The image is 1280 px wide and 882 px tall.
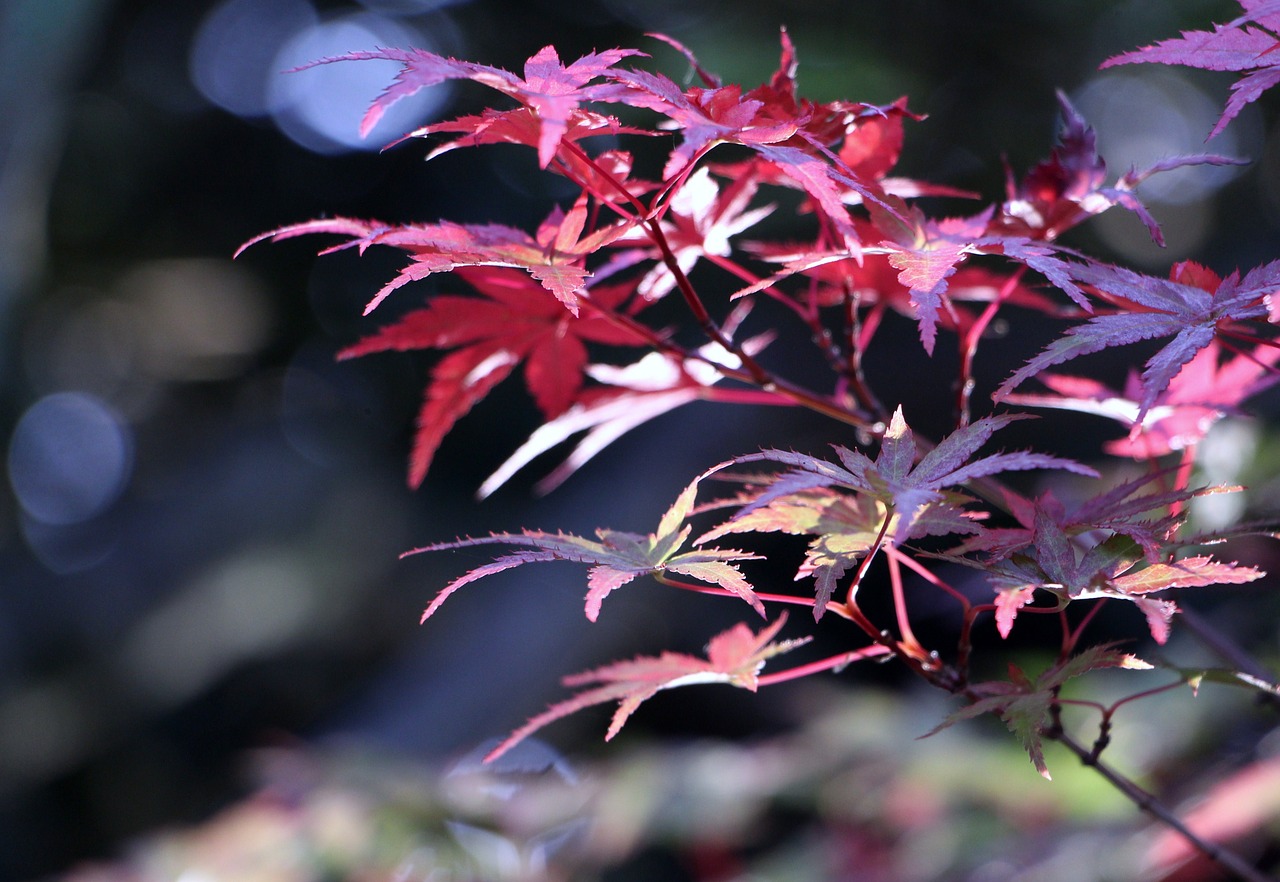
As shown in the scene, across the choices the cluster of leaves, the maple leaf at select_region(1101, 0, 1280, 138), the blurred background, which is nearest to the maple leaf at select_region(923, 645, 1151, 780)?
the cluster of leaves

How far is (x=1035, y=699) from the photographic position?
365 millimetres

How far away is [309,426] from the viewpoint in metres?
4.05

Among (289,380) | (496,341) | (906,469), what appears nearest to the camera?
(906,469)

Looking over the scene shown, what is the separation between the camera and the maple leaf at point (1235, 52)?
0.37 metres

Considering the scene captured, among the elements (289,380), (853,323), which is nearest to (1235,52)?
(853,323)

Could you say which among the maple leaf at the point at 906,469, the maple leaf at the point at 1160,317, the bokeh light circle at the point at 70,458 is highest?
the maple leaf at the point at 1160,317

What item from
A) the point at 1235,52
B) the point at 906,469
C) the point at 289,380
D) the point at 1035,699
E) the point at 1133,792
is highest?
the point at 1235,52

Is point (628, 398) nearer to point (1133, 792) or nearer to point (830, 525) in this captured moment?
point (830, 525)

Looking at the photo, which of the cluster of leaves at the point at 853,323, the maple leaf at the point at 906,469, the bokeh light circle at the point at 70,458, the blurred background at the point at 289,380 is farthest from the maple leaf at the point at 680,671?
the bokeh light circle at the point at 70,458

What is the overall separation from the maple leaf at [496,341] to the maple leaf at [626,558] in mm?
156

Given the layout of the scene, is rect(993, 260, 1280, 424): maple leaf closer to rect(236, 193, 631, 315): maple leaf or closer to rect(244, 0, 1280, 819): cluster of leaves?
rect(244, 0, 1280, 819): cluster of leaves

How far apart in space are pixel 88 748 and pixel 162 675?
0.27 metres

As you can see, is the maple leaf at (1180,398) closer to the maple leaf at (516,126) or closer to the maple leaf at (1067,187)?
the maple leaf at (1067,187)

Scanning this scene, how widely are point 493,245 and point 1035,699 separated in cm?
29
